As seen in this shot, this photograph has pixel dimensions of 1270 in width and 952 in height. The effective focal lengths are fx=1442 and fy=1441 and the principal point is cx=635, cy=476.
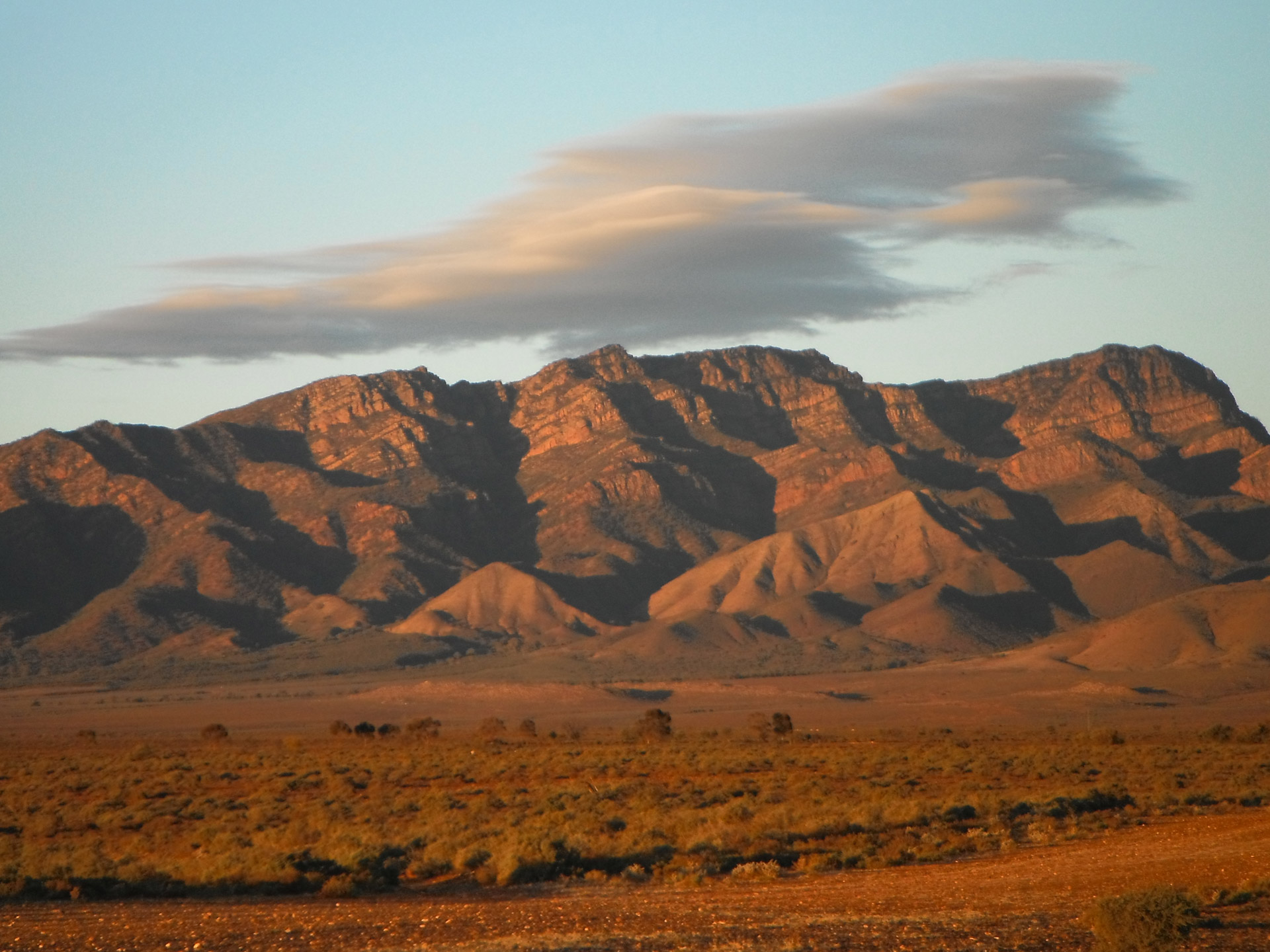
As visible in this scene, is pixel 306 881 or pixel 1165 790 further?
pixel 1165 790

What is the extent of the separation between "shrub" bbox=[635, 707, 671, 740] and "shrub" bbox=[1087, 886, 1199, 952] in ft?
185

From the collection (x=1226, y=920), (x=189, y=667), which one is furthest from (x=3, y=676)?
(x=1226, y=920)

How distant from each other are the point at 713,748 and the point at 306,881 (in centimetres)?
3880

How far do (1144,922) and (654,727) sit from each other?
60829 millimetres

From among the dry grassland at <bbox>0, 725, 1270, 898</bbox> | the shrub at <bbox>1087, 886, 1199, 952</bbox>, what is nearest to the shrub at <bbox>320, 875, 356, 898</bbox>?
the dry grassland at <bbox>0, 725, 1270, 898</bbox>

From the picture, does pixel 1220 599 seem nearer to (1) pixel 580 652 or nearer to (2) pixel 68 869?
(1) pixel 580 652

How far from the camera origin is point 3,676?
196875mm

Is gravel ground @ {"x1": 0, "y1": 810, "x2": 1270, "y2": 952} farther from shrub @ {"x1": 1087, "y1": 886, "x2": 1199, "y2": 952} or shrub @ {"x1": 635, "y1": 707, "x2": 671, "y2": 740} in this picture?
shrub @ {"x1": 635, "y1": 707, "x2": 671, "y2": 740}

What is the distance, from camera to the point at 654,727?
77625 millimetres

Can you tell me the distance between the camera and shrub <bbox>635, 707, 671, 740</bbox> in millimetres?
75562

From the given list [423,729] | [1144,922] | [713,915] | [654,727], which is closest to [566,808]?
[713,915]

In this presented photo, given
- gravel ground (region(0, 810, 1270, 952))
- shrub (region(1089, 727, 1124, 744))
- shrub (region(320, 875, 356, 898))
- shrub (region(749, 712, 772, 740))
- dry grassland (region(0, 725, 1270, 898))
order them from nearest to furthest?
1. gravel ground (region(0, 810, 1270, 952))
2. shrub (region(320, 875, 356, 898))
3. dry grassland (region(0, 725, 1270, 898))
4. shrub (region(1089, 727, 1124, 744))
5. shrub (region(749, 712, 772, 740))

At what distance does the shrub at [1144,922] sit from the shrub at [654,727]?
56.5 metres

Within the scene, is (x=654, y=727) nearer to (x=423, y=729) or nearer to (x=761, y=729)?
(x=761, y=729)
